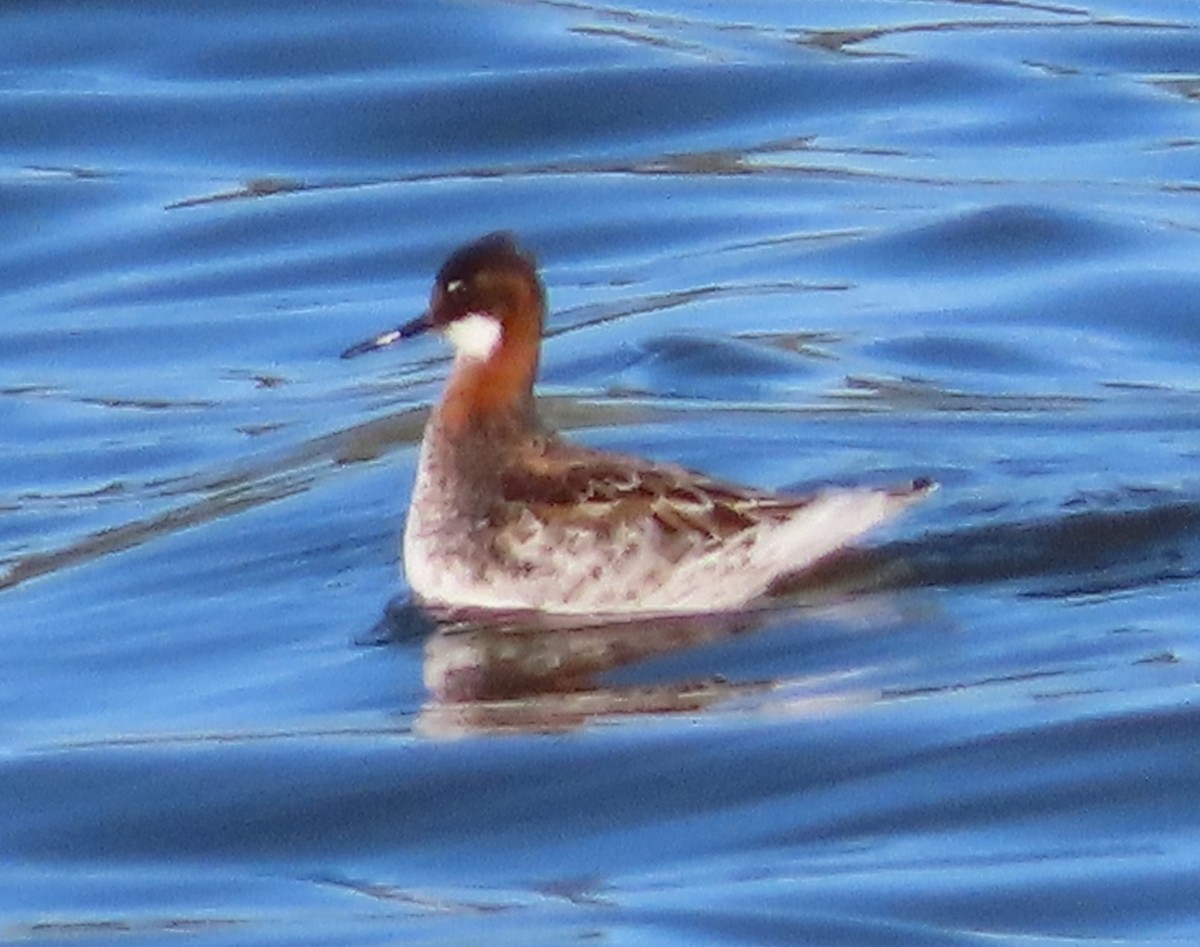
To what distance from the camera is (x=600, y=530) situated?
42.0ft

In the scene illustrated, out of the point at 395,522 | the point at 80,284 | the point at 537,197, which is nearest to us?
the point at 395,522

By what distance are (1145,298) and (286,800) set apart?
7.54m

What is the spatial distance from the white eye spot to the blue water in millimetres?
823

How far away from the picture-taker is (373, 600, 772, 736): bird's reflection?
1177 cm

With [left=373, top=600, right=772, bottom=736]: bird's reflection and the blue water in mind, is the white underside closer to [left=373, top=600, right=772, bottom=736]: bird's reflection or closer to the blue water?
[left=373, top=600, right=772, bottom=736]: bird's reflection

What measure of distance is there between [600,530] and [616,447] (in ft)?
8.05

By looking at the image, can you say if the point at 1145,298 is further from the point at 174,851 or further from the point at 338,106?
the point at 174,851

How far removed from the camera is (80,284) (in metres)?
18.7

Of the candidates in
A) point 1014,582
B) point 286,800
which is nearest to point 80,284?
point 1014,582

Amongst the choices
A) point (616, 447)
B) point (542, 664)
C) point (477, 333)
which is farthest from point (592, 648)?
point (616, 447)

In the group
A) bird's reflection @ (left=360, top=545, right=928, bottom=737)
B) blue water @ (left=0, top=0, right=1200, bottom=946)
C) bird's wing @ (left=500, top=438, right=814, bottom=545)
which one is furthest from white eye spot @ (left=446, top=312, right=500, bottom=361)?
bird's reflection @ (left=360, top=545, right=928, bottom=737)

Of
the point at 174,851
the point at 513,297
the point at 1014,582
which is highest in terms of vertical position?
the point at 513,297

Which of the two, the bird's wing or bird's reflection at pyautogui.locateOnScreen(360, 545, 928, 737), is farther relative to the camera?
the bird's wing

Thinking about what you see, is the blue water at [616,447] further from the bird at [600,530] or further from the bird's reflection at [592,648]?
the bird at [600,530]
